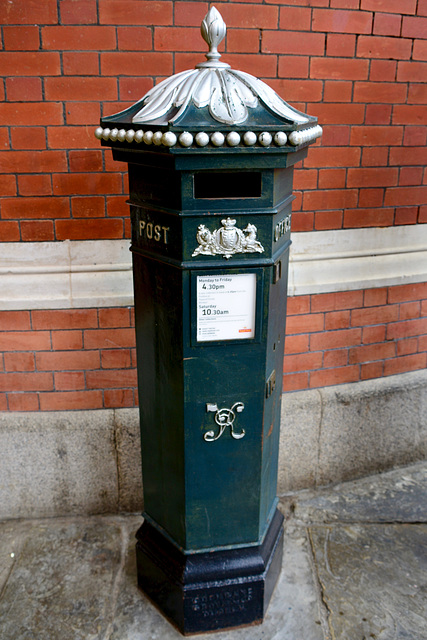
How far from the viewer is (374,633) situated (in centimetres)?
236

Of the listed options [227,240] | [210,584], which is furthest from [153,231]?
[210,584]

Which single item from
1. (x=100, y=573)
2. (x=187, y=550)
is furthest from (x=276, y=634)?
(x=100, y=573)

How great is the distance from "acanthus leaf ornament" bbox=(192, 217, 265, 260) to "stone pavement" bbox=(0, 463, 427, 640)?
5.40 feet

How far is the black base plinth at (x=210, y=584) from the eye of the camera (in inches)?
91.3

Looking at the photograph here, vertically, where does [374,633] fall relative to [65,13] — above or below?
below

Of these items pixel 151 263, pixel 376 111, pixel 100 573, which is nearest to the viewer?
pixel 151 263

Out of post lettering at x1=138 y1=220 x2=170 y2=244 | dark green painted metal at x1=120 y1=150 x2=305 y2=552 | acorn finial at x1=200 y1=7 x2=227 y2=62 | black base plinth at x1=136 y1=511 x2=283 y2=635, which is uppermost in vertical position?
acorn finial at x1=200 y1=7 x2=227 y2=62

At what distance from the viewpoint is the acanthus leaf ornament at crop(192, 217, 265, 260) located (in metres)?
1.87

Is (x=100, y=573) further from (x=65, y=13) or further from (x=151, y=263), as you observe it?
(x=65, y=13)

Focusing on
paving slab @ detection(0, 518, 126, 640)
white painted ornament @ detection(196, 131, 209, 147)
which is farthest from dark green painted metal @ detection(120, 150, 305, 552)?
paving slab @ detection(0, 518, 126, 640)

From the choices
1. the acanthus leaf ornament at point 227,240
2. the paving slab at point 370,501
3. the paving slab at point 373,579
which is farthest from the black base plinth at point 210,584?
the acanthus leaf ornament at point 227,240

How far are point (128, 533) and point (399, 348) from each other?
1.91 meters

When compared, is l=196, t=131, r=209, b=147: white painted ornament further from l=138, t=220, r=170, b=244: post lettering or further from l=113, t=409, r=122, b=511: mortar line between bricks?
l=113, t=409, r=122, b=511: mortar line between bricks

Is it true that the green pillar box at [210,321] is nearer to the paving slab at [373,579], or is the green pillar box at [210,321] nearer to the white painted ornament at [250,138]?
the white painted ornament at [250,138]
